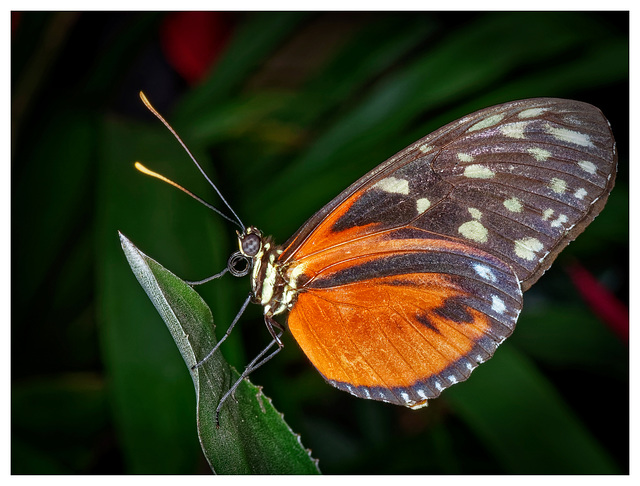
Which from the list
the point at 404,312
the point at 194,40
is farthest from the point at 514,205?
the point at 194,40

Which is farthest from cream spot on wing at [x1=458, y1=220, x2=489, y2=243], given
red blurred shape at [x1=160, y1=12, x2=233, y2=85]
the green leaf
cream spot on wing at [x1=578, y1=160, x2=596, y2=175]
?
red blurred shape at [x1=160, y1=12, x2=233, y2=85]

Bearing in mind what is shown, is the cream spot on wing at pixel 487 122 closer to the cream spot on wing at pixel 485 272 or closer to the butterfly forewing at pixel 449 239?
the butterfly forewing at pixel 449 239

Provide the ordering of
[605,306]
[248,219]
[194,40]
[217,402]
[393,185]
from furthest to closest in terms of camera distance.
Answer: [194,40] → [248,219] → [605,306] → [393,185] → [217,402]

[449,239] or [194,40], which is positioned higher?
[194,40]

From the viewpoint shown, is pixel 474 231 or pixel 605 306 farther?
pixel 605 306

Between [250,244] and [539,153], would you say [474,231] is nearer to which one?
[539,153]

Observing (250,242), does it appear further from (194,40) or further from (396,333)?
(194,40)

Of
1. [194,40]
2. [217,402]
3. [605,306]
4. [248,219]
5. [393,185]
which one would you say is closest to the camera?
[217,402]

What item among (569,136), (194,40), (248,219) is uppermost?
(194,40)
